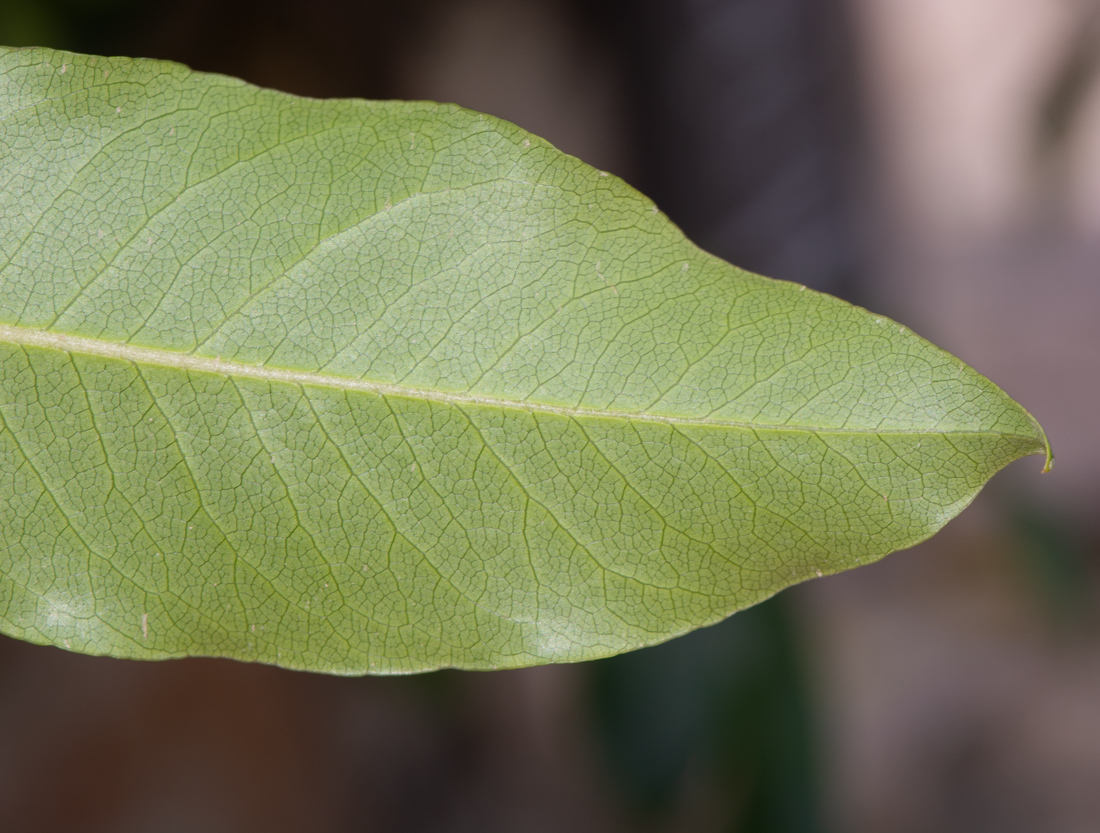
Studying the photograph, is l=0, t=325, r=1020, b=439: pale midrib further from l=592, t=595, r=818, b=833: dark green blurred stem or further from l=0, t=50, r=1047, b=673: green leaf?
l=592, t=595, r=818, b=833: dark green blurred stem

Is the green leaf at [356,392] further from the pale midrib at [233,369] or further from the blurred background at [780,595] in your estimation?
the blurred background at [780,595]

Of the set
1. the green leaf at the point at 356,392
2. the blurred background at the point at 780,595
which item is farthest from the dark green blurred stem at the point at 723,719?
the green leaf at the point at 356,392

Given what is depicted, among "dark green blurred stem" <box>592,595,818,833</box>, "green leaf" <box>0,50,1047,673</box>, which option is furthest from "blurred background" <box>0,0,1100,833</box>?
"green leaf" <box>0,50,1047,673</box>

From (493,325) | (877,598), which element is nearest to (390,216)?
(493,325)

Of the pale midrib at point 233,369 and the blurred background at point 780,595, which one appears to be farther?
the blurred background at point 780,595

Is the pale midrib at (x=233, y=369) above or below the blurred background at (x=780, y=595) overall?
above

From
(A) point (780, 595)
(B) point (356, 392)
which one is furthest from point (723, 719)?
(B) point (356, 392)
